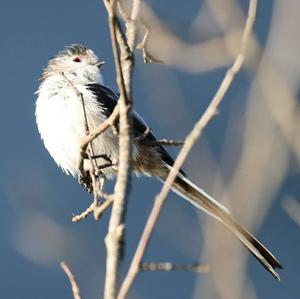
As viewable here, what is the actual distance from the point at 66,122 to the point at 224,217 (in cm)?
138

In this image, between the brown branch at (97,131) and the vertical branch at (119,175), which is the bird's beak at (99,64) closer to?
the brown branch at (97,131)

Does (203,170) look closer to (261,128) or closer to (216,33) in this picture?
(261,128)

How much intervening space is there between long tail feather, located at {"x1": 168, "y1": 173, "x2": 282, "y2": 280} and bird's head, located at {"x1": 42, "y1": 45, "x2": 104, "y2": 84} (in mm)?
952

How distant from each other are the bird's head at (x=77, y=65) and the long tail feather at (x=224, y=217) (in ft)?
3.12

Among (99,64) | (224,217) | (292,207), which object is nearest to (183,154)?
(292,207)

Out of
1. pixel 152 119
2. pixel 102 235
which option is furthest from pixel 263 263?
pixel 152 119

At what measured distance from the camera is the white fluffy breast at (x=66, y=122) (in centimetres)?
492

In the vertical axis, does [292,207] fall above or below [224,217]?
above

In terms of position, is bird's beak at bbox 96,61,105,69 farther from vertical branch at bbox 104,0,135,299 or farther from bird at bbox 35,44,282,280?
vertical branch at bbox 104,0,135,299

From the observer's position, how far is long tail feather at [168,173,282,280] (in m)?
3.21

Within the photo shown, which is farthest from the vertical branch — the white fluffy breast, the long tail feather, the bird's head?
the bird's head

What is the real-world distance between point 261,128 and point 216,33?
40 centimetres

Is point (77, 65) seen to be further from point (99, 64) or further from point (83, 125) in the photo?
point (83, 125)

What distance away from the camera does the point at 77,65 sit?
5.55 m
